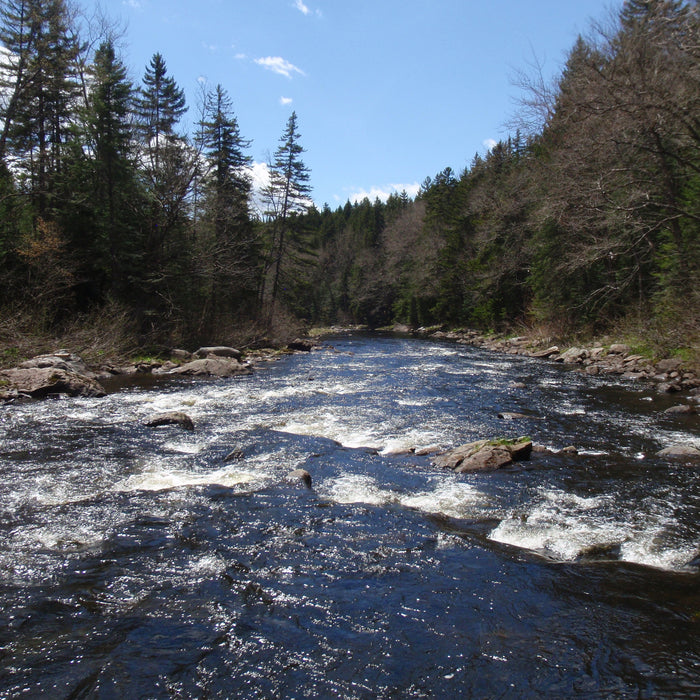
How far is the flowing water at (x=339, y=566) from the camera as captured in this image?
345 centimetres

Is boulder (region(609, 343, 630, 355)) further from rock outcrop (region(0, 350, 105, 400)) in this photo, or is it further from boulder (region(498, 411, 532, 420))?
rock outcrop (region(0, 350, 105, 400))

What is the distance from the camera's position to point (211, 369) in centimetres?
1856

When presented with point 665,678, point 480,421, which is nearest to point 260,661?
point 665,678

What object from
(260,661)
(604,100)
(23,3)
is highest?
(23,3)

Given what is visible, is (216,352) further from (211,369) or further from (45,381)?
(45,381)

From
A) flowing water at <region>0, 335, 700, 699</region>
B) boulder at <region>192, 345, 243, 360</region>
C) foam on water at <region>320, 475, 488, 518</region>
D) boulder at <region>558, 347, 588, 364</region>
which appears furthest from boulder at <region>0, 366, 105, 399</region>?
boulder at <region>558, 347, 588, 364</region>

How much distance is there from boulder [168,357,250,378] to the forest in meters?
3.23

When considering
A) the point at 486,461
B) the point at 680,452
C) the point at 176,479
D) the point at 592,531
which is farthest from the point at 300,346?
the point at 592,531

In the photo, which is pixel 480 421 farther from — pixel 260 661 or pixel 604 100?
pixel 604 100

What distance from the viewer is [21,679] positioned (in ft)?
10.8

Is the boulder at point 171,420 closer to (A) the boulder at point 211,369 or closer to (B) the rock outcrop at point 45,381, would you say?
(B) the rock outcrop at point 45,381

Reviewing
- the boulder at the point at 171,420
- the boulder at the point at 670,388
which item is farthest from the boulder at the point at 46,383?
the boulder at the point at 670,388

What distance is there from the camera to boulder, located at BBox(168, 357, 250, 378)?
1820 cm

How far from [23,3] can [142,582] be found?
72.8 ft
